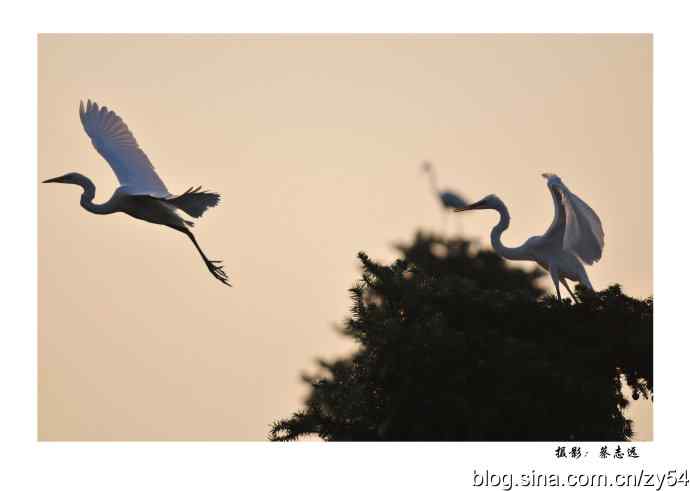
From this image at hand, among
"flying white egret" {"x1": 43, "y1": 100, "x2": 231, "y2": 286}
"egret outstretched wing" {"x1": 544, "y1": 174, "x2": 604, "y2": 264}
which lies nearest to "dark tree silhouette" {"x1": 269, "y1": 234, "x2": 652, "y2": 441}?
"egret outstretched wing" {"x1": 544, "y1": 174, "x2": 604, "y2": 264}

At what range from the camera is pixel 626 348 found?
1399 cm

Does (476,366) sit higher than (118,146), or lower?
lower

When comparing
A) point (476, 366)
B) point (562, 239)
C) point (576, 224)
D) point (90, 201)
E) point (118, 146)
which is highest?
point (118, 146)

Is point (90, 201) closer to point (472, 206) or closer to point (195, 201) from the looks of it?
point (195, 201)

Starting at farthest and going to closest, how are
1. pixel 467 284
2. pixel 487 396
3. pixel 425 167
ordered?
pixel 425 167
pixel 467 284
pixel 487 396

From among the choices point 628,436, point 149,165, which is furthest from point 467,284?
point 149,165

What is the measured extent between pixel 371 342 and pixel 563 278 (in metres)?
5.25

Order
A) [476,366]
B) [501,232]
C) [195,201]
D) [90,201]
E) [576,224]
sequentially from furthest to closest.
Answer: [501,232], [90,201], [576,224], [195,201], [476,366]

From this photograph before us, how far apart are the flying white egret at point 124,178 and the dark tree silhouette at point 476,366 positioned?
12.3 ft

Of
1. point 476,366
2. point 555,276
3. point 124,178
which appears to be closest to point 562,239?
point 555,276

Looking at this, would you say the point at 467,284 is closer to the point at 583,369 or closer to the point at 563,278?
the point at 583,369

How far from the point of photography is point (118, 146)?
17.6m

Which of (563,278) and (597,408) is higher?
(563,278)

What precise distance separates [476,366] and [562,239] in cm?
453
